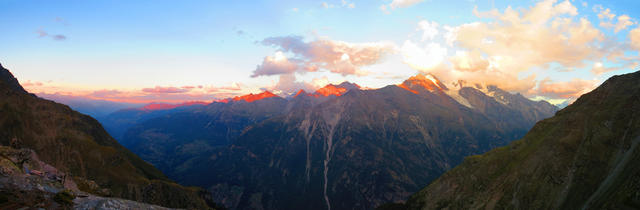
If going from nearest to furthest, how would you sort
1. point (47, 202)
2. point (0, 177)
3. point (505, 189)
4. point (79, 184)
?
point (47, 202), point (0, 177), point (79, 184), point (505, 189)

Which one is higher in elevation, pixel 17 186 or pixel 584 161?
pixel 17 186

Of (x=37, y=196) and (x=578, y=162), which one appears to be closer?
(x=37, y=196)

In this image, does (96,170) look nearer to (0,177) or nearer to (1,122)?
(1,122)

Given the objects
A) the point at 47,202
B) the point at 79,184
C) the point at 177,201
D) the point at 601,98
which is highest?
the point at 601,98

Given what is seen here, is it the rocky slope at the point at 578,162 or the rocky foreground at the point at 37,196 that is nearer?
the rocky foreground at the point at 37,196

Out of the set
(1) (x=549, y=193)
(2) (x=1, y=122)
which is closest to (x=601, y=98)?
(1) (x=549, y=193)

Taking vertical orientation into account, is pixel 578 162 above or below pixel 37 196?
below

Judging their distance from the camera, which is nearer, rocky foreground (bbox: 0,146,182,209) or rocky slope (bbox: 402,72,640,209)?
rocky foreground (bbox: 0,146,182,209)

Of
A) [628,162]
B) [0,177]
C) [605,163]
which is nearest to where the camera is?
[0,177]
